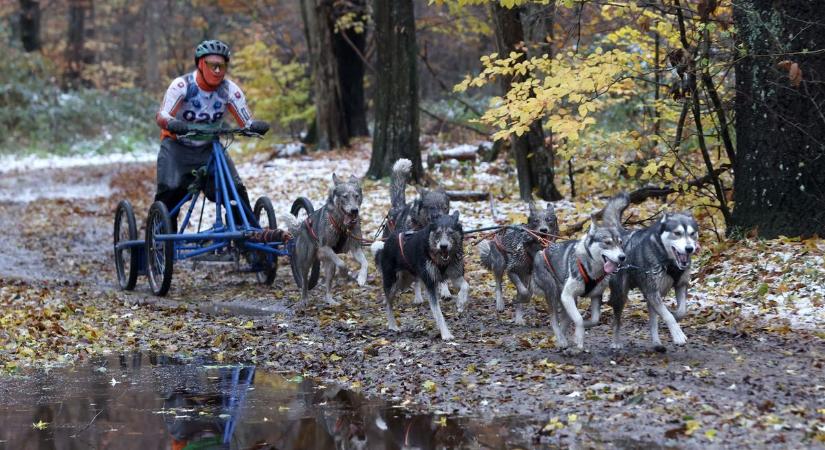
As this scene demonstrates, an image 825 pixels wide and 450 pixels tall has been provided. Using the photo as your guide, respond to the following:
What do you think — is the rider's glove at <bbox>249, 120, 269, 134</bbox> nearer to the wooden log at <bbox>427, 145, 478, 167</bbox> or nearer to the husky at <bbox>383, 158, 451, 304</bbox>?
the husky at <bbox>383, 158, 451, 304</bbox>

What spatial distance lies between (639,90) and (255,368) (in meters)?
9.69

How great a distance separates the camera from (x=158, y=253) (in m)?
12.7

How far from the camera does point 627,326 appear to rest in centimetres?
938

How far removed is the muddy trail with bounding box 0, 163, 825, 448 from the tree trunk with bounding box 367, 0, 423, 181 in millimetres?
6489

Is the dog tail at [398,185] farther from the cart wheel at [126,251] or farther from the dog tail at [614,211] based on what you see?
the dog tail at [614,211]

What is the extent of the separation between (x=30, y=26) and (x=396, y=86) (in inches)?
1306

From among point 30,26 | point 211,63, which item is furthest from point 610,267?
point 30,26

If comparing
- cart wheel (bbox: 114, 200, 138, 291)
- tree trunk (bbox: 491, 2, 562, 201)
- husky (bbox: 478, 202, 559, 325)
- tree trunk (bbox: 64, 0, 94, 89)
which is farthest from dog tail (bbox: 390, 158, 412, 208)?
tree trunk (bbox: 64, 0, 94, 89)

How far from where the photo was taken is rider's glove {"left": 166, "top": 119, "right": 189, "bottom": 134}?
11.9 meters

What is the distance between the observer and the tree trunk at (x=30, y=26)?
152 feet

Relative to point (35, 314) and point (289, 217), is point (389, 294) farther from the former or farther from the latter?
point (35, 314)

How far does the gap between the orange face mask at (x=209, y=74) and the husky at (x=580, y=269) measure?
556cm

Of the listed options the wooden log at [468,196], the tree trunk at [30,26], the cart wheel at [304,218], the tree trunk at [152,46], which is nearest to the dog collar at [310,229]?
the cart wheel at [304,218]

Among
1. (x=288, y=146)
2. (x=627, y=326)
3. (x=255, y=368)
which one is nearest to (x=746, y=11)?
(x=627, y=326)
